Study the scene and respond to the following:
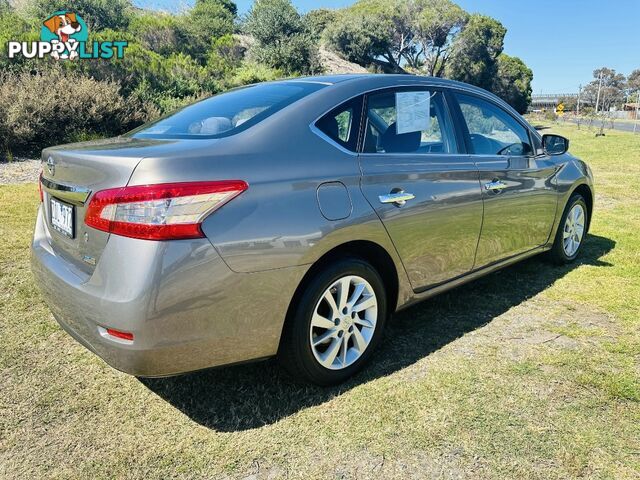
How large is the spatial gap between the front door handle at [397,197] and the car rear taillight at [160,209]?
0.92 metres

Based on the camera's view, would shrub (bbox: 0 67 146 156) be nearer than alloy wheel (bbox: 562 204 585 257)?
No

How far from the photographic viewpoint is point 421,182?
2.77 m

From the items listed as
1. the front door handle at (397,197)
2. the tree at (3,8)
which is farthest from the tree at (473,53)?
the front door handle at (397,197)

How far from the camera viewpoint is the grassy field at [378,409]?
6.77 ft

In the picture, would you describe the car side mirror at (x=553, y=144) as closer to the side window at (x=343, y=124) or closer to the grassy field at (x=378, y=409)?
the grassy field at (x=378, y=409)

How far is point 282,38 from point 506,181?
66.5 ft

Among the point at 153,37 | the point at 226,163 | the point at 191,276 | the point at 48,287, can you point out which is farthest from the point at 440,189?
the point at 153,37

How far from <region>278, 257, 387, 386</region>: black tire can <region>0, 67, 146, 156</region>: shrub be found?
9605 mm

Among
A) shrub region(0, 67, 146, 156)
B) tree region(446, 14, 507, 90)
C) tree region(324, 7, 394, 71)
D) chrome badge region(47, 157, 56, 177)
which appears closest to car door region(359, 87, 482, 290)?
chrome badge region(47, 157, 56, 177)

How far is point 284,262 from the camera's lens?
2.13 meters

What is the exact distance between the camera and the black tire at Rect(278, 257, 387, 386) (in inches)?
90.3

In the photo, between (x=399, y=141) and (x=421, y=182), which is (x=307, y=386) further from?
(x=399, y=141)

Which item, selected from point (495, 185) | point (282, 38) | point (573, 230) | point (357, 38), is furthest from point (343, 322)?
point (357, 38)

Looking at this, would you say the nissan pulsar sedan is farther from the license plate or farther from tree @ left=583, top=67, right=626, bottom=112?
tree @ left=583, top=67, right=626, bottom=112
